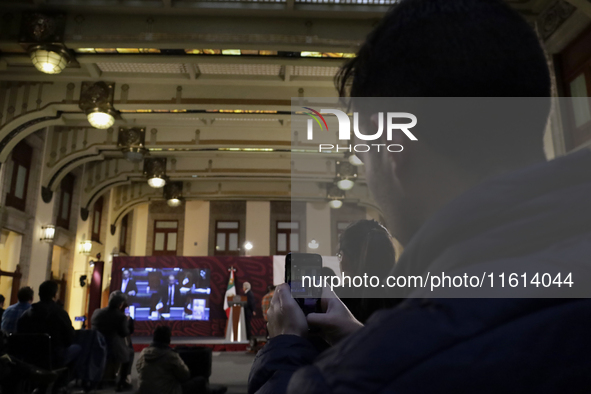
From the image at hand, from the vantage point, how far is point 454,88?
55 centimetres

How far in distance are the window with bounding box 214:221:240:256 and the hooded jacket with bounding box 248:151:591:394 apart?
1623 centimetres

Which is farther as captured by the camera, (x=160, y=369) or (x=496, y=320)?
(x=160, y=369)

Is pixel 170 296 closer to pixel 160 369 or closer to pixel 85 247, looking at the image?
pixel 85 247

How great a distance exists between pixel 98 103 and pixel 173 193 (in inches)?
293

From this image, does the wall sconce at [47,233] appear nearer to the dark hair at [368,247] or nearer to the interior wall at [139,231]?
the interior wall at [139,231]

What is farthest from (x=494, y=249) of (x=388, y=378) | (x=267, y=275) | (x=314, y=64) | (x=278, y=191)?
(x=278, y=191)

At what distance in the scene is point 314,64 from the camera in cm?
610

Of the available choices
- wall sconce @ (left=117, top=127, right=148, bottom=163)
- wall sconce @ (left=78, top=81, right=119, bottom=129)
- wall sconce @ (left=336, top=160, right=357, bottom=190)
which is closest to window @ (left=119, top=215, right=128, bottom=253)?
wall sconce @ (left=117, top=127, right=148, bottom=163)

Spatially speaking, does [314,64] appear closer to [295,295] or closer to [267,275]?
[295,295]

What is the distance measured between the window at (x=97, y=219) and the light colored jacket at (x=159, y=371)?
1084 cm

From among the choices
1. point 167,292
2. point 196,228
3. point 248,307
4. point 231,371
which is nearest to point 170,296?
point 167,292

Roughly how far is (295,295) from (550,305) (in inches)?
22.8

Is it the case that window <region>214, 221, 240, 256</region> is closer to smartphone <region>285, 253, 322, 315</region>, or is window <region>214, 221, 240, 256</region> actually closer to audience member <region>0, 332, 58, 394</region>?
audience member <region>0, 332, 58, 394</region>

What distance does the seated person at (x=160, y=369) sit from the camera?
12.9 ft
